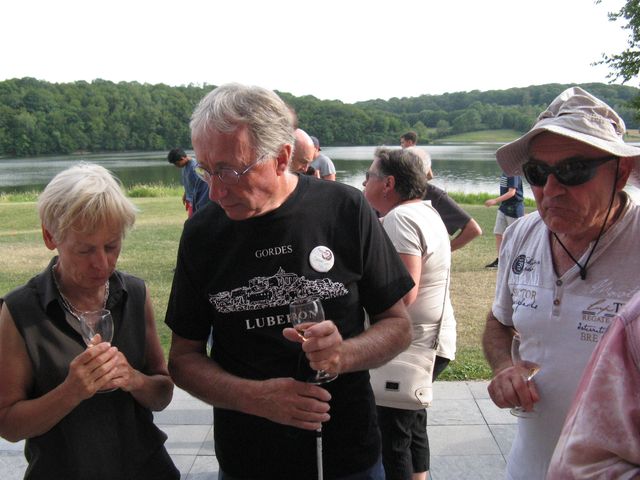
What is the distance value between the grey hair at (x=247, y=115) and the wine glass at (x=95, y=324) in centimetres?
71

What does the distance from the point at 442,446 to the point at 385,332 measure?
2.29m

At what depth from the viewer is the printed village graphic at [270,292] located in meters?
1.93

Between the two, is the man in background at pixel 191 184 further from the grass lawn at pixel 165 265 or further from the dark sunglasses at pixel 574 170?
the dark sunglasses at pixel 574 170

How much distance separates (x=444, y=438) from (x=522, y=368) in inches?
93.9

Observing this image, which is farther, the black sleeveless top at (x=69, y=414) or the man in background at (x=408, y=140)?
the man in background at (x=408, y=140)

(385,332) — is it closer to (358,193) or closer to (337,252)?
(337,252)

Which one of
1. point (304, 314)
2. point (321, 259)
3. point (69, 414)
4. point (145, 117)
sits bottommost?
point (69, 414)

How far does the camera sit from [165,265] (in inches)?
405

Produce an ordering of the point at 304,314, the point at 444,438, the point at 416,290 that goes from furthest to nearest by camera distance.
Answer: the point at 444,438, the point at 416,290, the point at 304,314

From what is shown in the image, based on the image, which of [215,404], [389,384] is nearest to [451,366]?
[389,384]

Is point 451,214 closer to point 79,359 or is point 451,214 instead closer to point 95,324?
point 95,324

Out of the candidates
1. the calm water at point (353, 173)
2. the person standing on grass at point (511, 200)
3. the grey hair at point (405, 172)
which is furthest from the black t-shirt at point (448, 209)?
the calm water at point (353, 173)

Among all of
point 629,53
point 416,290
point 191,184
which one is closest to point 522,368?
point 416,290

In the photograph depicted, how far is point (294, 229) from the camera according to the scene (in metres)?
1.95
